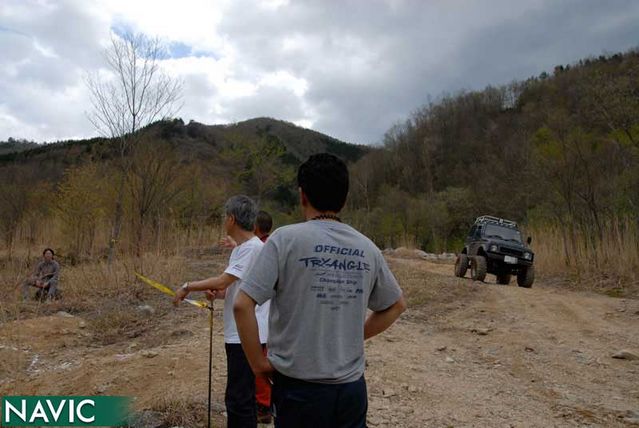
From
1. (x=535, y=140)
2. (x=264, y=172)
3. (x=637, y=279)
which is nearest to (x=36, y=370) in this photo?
(x=637, y=279)

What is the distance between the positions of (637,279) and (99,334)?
10804mm

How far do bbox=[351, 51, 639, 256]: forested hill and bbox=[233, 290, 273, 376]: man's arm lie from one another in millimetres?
13248

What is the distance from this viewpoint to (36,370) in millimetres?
5297

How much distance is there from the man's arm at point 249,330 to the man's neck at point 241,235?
4.02 feet

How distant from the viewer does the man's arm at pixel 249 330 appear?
6.14 ft

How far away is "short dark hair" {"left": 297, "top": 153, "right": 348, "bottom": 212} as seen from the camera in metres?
1.99

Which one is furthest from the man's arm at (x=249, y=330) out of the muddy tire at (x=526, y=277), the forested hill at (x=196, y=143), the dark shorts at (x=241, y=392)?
the muddy tire at (x=526, y=277)

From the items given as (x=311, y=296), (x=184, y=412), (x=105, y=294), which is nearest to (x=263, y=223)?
(x=184, y=412)

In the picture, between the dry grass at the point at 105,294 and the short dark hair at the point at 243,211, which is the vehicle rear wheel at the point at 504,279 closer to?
the dry grass at the point at 105,294

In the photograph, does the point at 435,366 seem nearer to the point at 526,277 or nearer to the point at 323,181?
the point at 323,181

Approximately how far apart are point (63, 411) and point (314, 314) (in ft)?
9.61

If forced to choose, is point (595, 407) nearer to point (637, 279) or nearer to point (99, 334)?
point (99, 334)

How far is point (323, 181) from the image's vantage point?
1.99 metres

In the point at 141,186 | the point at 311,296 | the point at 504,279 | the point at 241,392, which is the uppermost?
the point at 141,186
